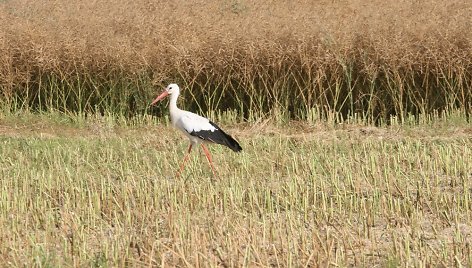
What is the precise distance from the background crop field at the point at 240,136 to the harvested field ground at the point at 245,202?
0.03 meters

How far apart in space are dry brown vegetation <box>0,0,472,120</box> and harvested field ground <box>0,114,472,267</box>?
73.5 inches

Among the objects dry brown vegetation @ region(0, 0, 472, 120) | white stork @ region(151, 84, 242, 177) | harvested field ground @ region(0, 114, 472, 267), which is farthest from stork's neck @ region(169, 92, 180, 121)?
dry brown vegetation @ region(0, 0, 472, 120)

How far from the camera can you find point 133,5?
19.5 meters

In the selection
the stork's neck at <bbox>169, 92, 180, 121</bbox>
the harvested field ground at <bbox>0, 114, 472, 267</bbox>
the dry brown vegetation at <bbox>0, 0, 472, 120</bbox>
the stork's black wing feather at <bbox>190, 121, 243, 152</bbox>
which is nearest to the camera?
the harvested field ground at <bbox>0, 114, 472, 267</bbox>

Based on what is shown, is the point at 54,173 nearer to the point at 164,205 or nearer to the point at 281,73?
the point at 164,205

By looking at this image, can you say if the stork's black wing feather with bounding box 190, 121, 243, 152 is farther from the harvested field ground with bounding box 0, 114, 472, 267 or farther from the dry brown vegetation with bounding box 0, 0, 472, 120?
the dry brown vegetation with bounding box 0, 0, 472, 120

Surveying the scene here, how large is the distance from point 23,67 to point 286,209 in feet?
29.5

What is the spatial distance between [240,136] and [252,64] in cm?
206

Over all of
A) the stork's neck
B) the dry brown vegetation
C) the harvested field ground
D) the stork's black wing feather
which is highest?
the dry brown vegetation

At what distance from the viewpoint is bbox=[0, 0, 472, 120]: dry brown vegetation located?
45.8 feet

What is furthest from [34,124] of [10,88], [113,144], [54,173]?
[54,173]

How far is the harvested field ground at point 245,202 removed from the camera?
5.53m

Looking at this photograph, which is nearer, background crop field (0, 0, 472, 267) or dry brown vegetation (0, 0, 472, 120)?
background crop field (0, 0, 472, 267)

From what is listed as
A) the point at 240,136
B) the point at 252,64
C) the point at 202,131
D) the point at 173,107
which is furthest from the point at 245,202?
the point at 252,64
